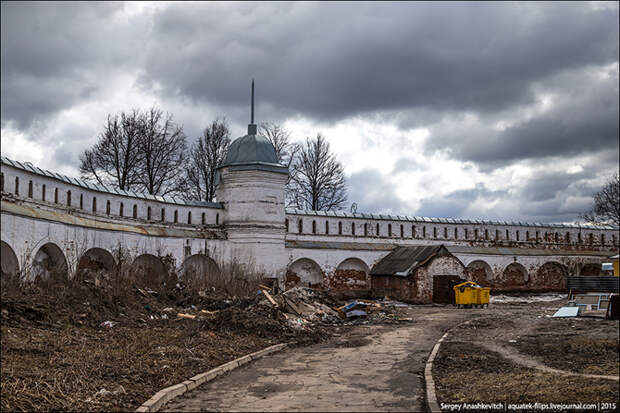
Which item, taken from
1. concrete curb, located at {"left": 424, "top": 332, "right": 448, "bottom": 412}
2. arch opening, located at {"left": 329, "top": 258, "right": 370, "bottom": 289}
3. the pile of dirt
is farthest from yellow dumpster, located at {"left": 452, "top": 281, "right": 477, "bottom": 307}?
concrete curb, located at {"left": 424, "top": 332, "right": 448, "bottom": 412}

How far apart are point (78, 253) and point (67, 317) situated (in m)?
5.30

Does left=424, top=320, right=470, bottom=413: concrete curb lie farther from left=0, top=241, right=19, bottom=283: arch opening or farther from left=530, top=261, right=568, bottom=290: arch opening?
left=530, top=261, right=568, bottom=290: arch opening

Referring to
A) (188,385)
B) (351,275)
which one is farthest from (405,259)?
(188,385)

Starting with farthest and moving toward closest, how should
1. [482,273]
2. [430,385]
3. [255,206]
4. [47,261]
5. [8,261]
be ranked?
[482,273], [255,206], [47,261], [8,261], [430,385]

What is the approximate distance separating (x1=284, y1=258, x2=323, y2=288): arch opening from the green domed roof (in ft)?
14.5

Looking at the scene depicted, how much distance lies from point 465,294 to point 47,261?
1460cm

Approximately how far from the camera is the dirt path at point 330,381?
7738 millimetres

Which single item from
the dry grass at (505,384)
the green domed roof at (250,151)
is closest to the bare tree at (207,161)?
the green domed roof at (250,151)

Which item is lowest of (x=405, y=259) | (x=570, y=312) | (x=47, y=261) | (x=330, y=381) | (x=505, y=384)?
(x=330, y=381)

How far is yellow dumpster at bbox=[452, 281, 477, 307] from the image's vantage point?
2356 cm

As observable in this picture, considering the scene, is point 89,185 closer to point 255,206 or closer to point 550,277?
point 255,206

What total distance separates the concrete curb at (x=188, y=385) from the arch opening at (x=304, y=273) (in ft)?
48.2

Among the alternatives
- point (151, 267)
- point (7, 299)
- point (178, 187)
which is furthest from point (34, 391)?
point (178, 187)

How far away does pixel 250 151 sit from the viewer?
84.9ft
